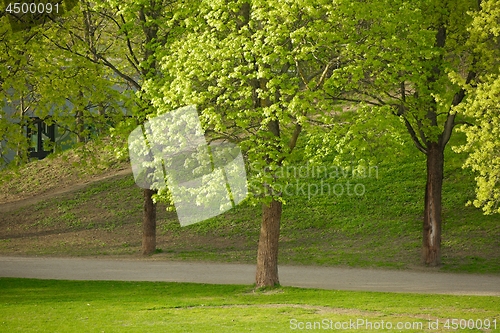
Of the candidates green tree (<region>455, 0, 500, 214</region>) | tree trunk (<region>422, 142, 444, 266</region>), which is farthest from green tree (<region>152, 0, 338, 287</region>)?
tree trunk (<region>422, 142, 444, 266</region>)

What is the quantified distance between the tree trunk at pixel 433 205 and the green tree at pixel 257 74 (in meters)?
5.81

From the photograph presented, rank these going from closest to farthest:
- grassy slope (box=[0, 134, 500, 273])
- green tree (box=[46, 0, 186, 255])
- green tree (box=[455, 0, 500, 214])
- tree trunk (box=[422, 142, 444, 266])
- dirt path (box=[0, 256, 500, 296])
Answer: green tree (box=[455, 0, 500, 214]) → dirt path (box=[0, 256, 500, 296]) → green tree (box=[46, 0, 186, 255]) → tree trunk (box=[422, 142, 444, 266]) → grassy slope (box=[0, 134, 500, 273])

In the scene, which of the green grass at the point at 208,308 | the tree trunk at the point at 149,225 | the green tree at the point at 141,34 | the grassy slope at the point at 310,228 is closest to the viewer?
the green grass at the point at 208,308

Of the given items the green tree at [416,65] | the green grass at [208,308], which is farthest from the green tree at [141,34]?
the green tree at [416,65]

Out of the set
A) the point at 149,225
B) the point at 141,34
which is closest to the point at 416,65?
the point at 141,34

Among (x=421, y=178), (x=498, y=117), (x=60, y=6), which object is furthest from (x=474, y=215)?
(x=60, y=6)

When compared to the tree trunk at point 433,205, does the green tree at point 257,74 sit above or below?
above

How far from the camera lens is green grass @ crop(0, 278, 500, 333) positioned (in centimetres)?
1208

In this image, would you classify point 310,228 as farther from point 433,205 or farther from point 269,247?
point 269,247

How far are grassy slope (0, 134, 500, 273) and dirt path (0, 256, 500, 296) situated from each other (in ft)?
4.27

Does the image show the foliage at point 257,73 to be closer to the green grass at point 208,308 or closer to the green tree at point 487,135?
the green grass at point 208,308

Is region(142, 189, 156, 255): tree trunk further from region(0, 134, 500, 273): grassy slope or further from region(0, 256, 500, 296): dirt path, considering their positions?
region(0, 256, 500, 296): dirt path

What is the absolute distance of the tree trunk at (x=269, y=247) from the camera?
1596cm

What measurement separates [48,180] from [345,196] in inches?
594
